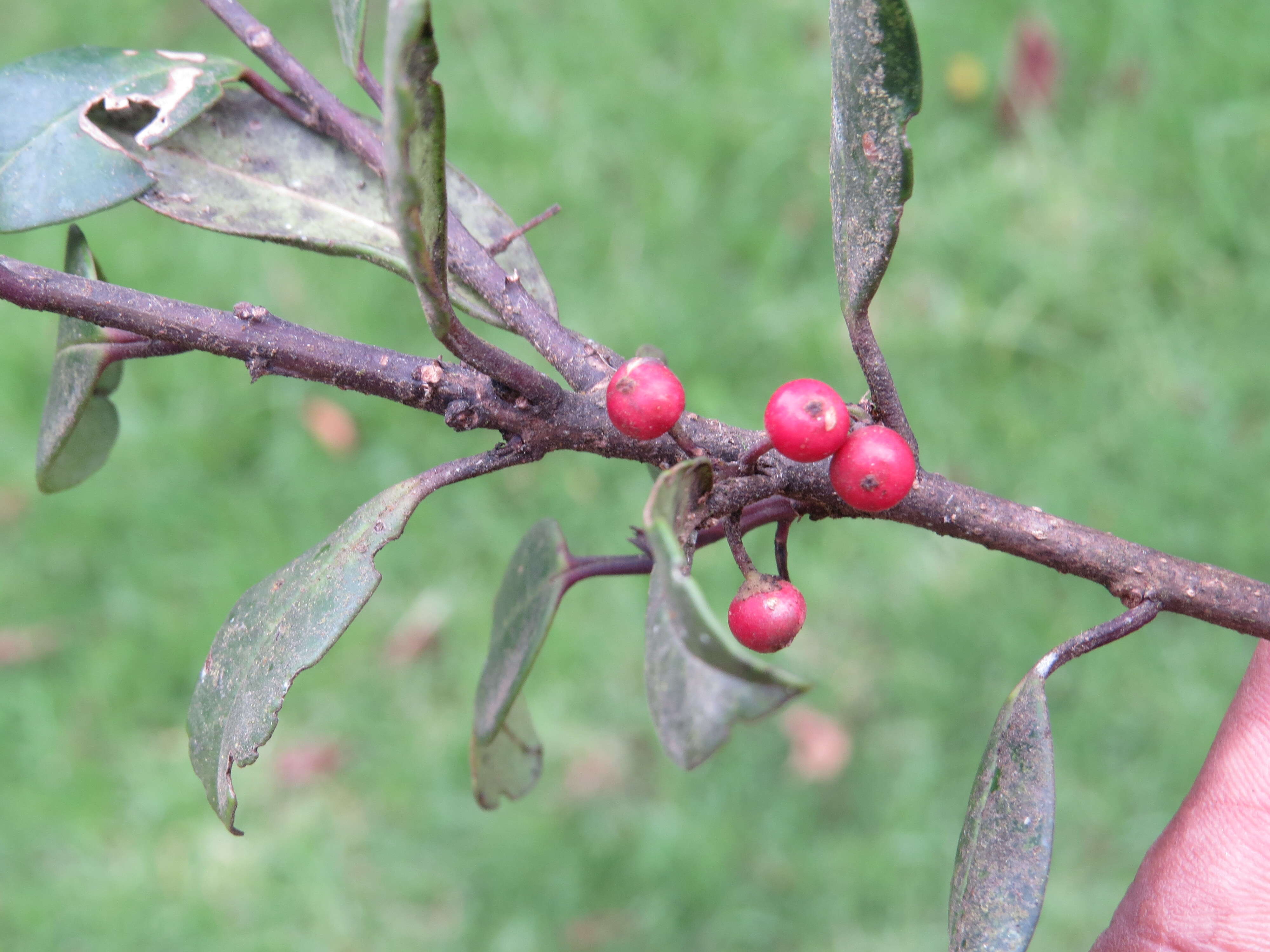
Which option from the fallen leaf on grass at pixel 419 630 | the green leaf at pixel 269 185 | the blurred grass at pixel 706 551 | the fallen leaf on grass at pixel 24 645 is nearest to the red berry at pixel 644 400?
the green leaf at pixel 269 185

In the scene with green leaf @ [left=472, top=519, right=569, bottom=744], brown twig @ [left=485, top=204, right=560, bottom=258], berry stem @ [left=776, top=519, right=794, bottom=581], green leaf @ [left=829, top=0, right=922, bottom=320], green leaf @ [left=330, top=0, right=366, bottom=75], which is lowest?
green leaf @ [left=472, top=519, right=569, bottom=744]

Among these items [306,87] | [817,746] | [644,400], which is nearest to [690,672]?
[644,400]

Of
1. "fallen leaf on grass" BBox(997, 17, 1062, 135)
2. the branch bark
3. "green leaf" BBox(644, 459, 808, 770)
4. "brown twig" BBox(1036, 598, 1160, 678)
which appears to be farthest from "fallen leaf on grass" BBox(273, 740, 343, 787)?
"fallen leaf on grass" BBox(997, 17, 1062, 135)

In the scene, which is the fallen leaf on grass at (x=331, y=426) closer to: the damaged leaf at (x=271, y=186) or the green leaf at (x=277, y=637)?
the damaged leaf at (x=271, y=186)

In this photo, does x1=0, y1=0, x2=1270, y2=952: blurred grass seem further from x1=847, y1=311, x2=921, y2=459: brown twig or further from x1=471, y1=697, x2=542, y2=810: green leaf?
x1=847, y1=311, x2=921, y2=459: brown twig

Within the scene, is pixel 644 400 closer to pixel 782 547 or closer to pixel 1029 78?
pixel 782 547

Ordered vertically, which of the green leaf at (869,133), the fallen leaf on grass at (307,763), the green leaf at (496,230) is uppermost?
the green leaf at (869,133)
